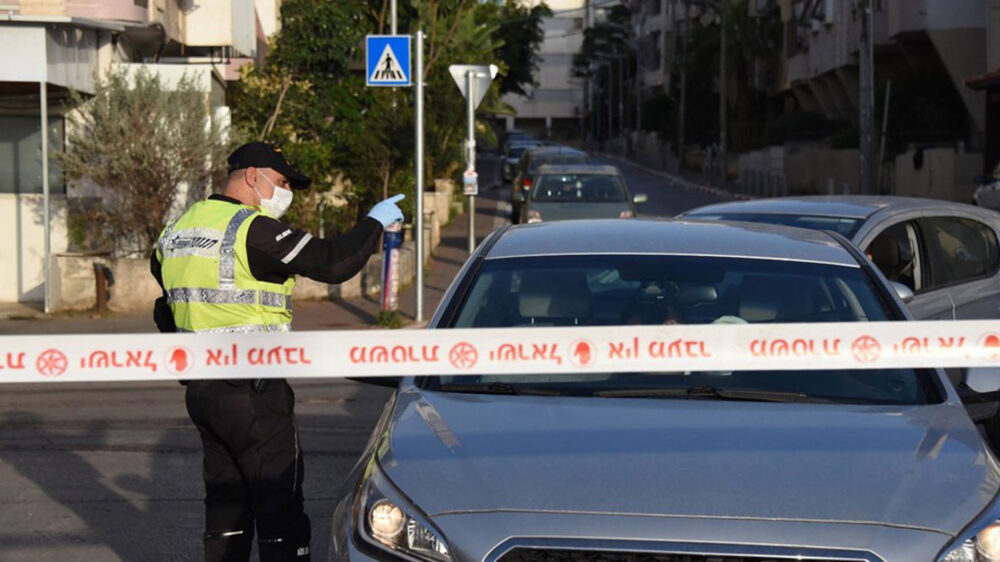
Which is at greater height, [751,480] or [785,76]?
[785,76]

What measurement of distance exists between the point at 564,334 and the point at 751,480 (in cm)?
89

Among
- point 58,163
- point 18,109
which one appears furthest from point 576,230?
point 18,109

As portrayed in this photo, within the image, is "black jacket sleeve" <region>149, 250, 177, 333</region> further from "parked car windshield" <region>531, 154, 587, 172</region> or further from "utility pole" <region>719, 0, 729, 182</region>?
"utility pole" <region>719, 0, 729, 182</region>

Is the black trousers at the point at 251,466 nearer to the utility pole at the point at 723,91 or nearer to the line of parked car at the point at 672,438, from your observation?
the line of parked car at the point at 672,438

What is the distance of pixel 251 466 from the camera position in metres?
5.13

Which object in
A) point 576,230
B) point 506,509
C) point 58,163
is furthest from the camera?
point 58,163

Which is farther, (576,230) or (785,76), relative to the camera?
(785,76)

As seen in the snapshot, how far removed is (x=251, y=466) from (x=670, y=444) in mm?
1602

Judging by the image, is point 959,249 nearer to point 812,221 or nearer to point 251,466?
point 812,221

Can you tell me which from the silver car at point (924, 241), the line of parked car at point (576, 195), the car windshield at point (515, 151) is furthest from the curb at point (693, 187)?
the silver car at point (924, 241)

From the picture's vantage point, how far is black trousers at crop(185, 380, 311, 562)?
510cm

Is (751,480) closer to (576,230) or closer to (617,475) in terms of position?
(617,475)

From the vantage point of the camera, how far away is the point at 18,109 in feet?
60.2

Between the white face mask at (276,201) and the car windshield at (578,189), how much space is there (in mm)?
18980
